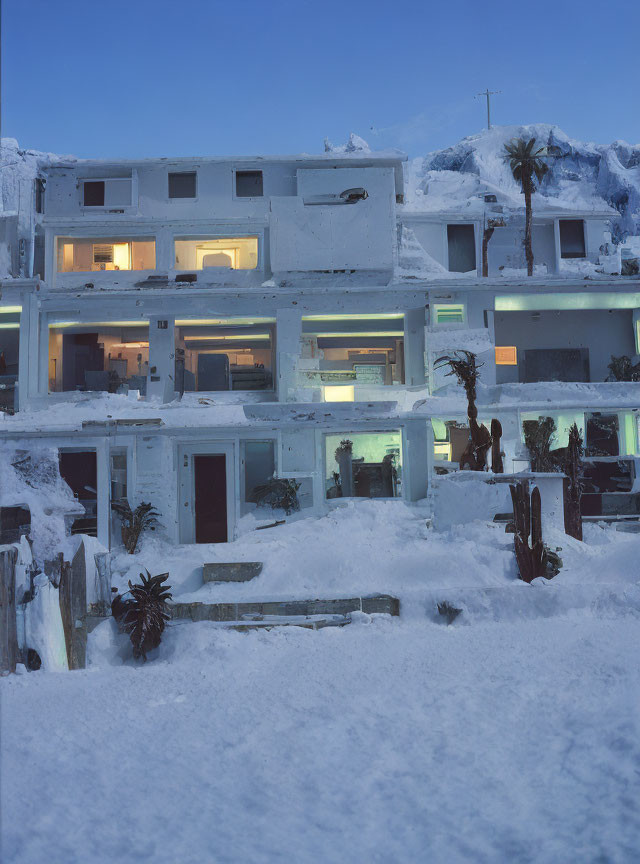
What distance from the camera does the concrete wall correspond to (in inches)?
923

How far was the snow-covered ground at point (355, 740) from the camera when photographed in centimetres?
435

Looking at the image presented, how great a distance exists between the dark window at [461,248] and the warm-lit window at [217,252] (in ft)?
27.4

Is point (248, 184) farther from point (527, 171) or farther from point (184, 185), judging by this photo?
point (527, 171)

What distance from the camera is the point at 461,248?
25.5 m

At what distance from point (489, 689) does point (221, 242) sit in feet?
63.2

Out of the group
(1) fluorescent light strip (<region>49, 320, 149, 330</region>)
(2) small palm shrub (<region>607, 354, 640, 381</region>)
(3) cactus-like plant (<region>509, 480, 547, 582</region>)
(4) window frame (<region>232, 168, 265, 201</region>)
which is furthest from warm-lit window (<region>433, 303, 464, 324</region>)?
(1) fluorescent light strip (<region>49, 320, 149, 330</region>)

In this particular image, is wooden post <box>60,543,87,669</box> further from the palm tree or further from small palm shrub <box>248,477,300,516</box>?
the palm tree

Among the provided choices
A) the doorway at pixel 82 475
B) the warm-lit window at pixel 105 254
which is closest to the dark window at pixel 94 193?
the warm-lit window at pixel 105 254

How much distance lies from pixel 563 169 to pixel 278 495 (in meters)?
44.1

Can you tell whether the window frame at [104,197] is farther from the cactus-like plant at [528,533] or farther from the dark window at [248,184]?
the cactus-like plant at [528,533]

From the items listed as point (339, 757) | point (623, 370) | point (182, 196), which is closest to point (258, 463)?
point (182, 196)

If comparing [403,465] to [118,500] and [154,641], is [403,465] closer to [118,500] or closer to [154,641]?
[118,500]

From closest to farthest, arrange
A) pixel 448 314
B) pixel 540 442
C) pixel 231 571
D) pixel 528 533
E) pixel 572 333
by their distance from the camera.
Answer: pixel 528 533 → pixel 231 571 → pixel 540 442 → pixel 448 314 → pixel 572 333

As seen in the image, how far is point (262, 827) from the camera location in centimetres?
448
